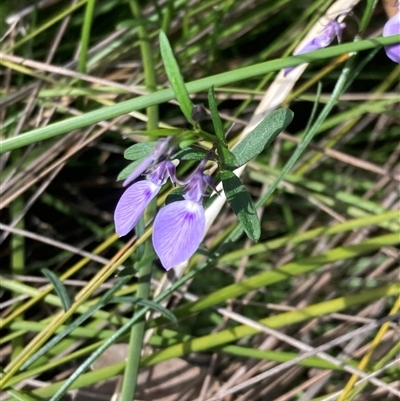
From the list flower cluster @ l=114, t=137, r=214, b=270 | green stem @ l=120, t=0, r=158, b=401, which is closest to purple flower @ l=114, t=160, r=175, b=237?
flower cluster @ l=114, t=137, r=214, b=270

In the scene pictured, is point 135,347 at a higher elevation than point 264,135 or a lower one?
lower

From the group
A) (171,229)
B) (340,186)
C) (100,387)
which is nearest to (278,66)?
(171,229)

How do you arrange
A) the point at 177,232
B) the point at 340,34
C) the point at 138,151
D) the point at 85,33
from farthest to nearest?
the point at 85,33 → the point at 340,34 → the point at 138,151 → the point at 177,232

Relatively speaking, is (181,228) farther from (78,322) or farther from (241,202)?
(78,322)

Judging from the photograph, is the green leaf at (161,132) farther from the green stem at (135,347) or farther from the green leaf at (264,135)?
the green stem at (135,347)

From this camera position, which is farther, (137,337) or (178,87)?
(137,337)

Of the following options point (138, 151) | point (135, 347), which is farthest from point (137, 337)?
point (138, 151)

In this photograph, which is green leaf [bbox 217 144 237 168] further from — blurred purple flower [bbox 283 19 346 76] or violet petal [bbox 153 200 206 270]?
blurred purple flower [bbox 283 19 346 76]

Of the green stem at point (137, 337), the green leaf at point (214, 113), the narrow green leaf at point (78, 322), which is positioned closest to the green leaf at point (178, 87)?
the green leaf at point (214, 113)
